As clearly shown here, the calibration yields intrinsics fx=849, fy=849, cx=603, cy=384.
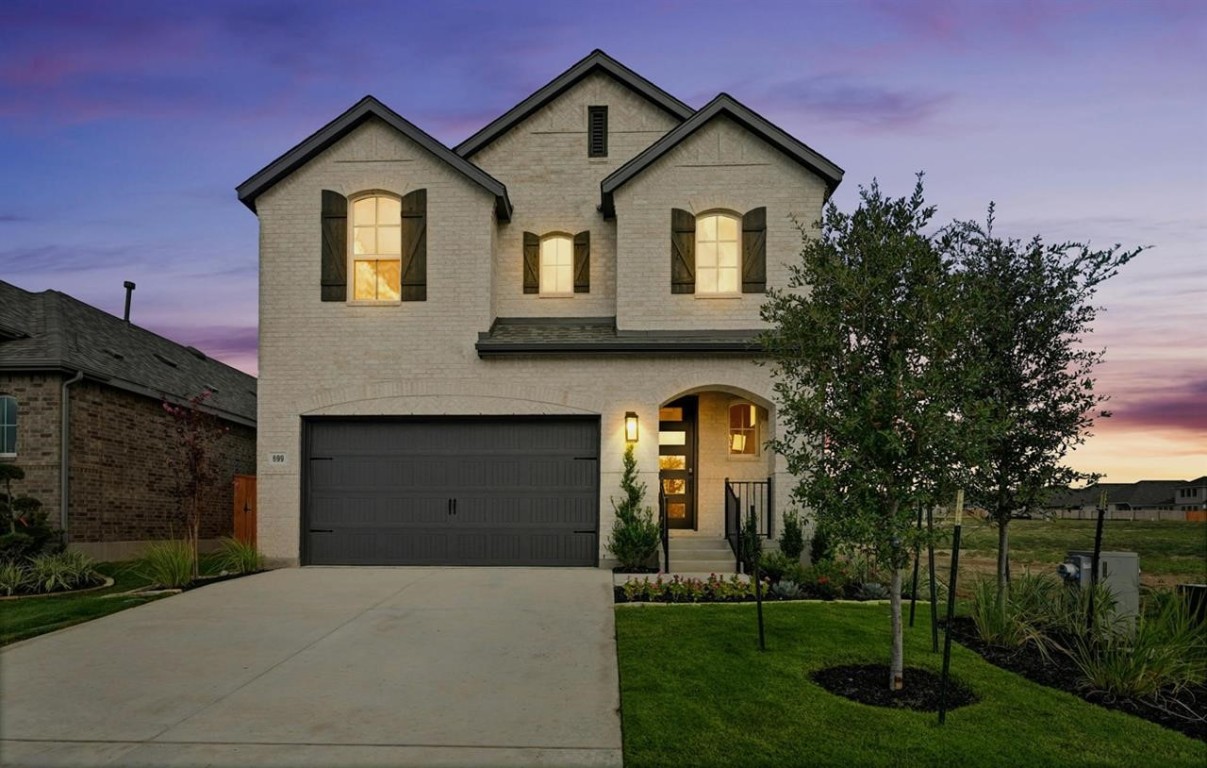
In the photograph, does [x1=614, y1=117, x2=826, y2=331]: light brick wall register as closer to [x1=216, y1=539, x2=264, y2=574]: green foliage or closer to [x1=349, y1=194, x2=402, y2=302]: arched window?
[x1=349, y1=194, x2=402, y2=302]: arched window

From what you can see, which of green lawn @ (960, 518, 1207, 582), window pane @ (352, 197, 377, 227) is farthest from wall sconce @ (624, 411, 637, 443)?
window pane @ (352, 197, 377, 227)

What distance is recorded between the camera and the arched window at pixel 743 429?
15.8 metres

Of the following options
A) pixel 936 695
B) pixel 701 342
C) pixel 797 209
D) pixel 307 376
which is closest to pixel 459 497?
pixel 307 376

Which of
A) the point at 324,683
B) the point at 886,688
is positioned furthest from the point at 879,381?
the point at 324,683

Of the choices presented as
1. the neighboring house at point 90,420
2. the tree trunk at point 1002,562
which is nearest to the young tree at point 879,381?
the tree trunk at point 1002,562

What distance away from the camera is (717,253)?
14.8 metres

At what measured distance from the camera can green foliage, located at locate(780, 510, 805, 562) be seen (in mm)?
13555

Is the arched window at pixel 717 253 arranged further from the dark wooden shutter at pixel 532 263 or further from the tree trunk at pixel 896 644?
the tree trunk at pixel 896 644

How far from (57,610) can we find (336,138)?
8449 mm

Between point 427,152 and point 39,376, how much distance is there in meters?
7.97

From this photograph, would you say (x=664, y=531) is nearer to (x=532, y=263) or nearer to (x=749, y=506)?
(x=749, y=506)

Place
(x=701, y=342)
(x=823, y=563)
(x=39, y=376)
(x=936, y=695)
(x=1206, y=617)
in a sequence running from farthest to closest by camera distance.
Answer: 1. (x=39, y=376)
2. (x=701, y=342)
3. (x=823, y=563)
4. (x=1206, y=617)
5. (x=936, y=695)

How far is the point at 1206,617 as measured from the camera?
24.9 feet

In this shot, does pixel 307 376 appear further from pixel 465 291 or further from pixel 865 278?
pixel 865 278
